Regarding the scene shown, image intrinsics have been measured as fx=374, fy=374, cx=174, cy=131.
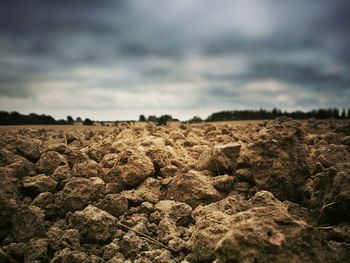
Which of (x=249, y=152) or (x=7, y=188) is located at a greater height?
(x=249, y=152)

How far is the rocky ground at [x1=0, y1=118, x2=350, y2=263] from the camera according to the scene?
2.90m

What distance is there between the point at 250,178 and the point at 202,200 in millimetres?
807

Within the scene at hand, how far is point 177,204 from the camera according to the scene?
4.57 meters

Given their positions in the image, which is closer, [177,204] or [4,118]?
[177,204]

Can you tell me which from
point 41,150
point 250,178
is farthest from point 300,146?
point 41,150

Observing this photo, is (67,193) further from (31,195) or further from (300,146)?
(300,146)

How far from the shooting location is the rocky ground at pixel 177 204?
9.51 feet

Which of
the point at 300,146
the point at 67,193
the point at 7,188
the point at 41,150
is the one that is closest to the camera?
the point at 7,188

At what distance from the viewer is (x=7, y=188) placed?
14.6 ft

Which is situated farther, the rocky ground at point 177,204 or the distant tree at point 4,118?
the distant tree at point 4,118

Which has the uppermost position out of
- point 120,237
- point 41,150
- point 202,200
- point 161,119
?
point 161,119

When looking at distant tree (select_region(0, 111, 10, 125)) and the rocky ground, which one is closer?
the rocky ground

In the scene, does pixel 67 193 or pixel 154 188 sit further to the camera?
pixel 154 188

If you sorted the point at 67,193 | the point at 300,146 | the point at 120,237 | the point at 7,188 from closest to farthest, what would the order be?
the point at 120,237 → the point at 7,188 → the point at 67,193 → the point at 300,146
